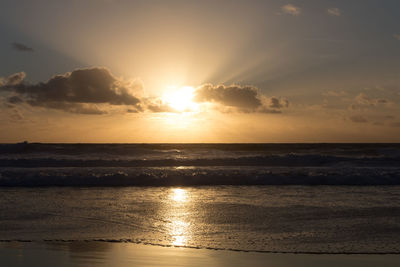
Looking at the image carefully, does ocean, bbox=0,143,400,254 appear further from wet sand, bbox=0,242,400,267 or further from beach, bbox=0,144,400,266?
wet sand, bbox=0,242,400,267

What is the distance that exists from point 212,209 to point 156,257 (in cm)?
404

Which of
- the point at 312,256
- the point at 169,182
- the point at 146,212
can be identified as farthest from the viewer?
the point at 169,182

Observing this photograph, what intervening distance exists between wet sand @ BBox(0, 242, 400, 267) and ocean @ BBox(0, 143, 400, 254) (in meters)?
0.30

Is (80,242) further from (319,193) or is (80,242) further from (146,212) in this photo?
(319,193)

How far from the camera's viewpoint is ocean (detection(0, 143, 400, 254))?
7.34m

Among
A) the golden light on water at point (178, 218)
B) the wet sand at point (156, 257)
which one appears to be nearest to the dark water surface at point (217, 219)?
the golden light on water at point (178, 218)

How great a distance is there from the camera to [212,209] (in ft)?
33.4

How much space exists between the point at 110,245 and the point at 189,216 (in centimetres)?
264

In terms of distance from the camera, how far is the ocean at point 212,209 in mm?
7336

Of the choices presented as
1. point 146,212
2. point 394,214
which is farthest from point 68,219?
point 394,214

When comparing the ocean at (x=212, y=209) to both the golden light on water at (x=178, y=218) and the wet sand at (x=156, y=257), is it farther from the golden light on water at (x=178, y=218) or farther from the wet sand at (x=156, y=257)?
the wet sand at (x=156, y=257)

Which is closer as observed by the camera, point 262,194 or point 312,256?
point 312,256

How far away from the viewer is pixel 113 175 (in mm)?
17016

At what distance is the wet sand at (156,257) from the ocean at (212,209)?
303 millimetres
